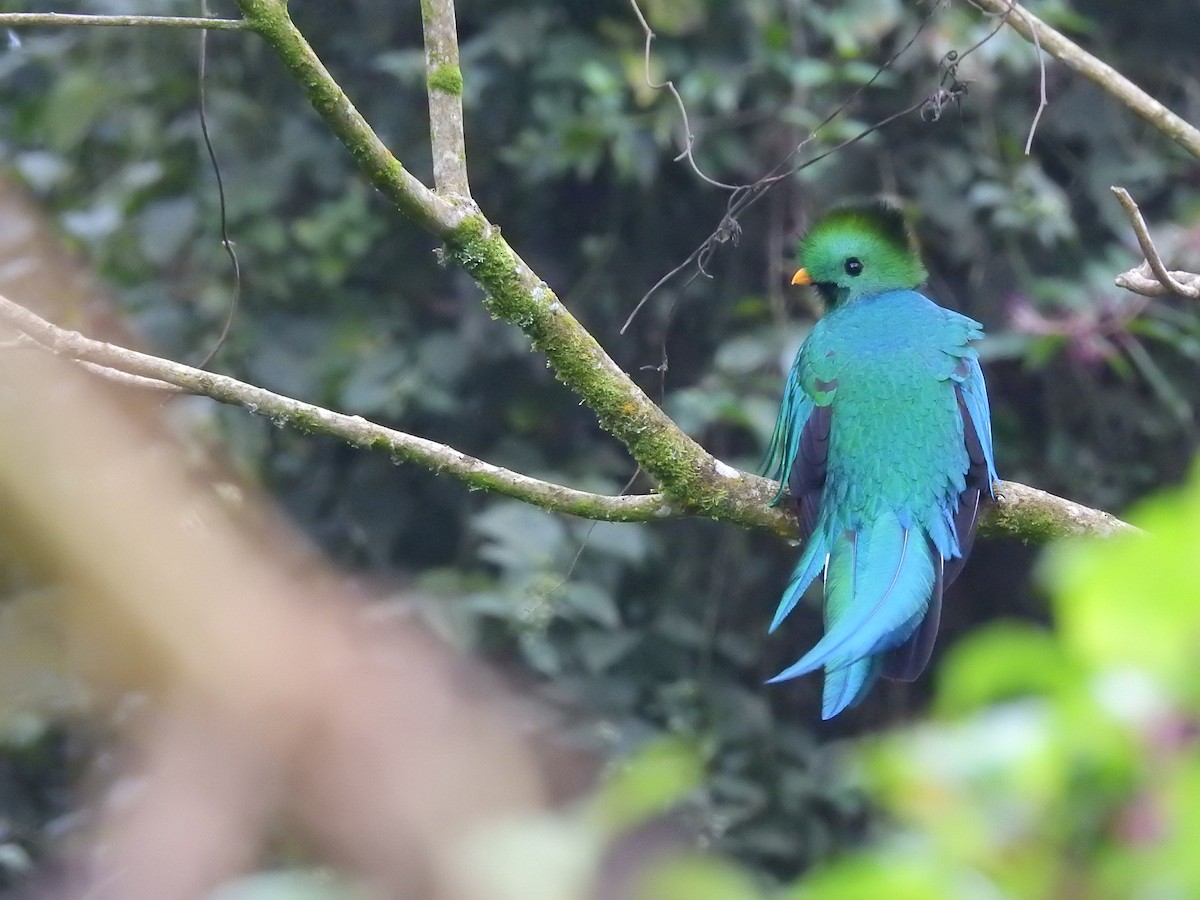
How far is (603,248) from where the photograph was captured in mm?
3727

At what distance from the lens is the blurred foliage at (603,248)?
11.4ft

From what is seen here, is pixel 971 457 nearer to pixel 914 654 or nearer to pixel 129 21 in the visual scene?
pixel 914 654

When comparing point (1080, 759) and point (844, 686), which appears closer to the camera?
point (1080, 759)

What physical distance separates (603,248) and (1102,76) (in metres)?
1.39

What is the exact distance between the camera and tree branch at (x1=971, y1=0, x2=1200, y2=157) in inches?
107

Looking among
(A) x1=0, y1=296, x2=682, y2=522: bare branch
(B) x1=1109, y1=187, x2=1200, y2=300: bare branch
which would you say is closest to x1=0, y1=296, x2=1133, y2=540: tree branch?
(A) x1=0, y1=296, x2=682, y2=522: bare branch

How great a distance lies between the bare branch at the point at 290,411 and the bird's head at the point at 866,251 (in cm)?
108

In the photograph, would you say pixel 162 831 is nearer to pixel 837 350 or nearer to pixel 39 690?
pixel 39 690

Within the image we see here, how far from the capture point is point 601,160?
3684 millimetres

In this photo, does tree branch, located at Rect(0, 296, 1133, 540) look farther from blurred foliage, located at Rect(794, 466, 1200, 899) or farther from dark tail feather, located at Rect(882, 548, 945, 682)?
blurred foliage, located at Rect(794, 466, 1200, 899)

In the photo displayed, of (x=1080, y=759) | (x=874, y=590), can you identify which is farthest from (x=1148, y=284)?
(x=1080, y=759)

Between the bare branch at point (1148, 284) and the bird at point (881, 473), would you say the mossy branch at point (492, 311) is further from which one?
the bare branch at point (1148, 284)

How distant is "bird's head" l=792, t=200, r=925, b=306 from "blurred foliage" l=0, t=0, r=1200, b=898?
30 centimetres

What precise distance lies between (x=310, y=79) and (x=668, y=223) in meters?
1.90
